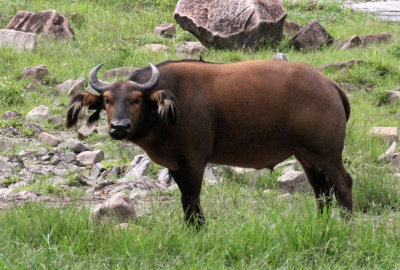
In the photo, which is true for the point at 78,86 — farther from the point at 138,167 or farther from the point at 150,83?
the point at 150,83

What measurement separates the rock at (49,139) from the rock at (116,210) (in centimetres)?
349

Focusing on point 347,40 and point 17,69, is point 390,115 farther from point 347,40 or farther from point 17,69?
point 17,69

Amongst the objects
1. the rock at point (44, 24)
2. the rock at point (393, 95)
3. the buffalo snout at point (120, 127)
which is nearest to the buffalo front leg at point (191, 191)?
the buffalo snout at point (120, 127)

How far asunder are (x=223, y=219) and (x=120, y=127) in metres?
1.08

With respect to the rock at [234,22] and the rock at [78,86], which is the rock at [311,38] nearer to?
the rock at [234,22]

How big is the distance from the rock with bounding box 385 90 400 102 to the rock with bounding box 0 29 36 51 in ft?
18.9

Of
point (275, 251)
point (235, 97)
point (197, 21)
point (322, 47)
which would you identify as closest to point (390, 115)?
point (322, 47)

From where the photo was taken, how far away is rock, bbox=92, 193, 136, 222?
572 cm

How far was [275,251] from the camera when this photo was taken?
195 inches

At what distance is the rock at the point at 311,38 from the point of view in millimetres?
13578

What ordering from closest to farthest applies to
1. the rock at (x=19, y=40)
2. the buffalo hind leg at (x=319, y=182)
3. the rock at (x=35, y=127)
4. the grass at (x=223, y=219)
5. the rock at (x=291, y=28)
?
the grass at (x=223, y=219) → the buffalo hind leg at (x=319, y=182) → the rock at (x=35, y=127) → the rock at (x=19, y=40) → the rock at (x=291, y=28)

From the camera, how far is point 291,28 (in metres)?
14.8

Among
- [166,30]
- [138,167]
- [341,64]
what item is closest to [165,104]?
[138,167]

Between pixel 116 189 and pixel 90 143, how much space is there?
6.27 ft
